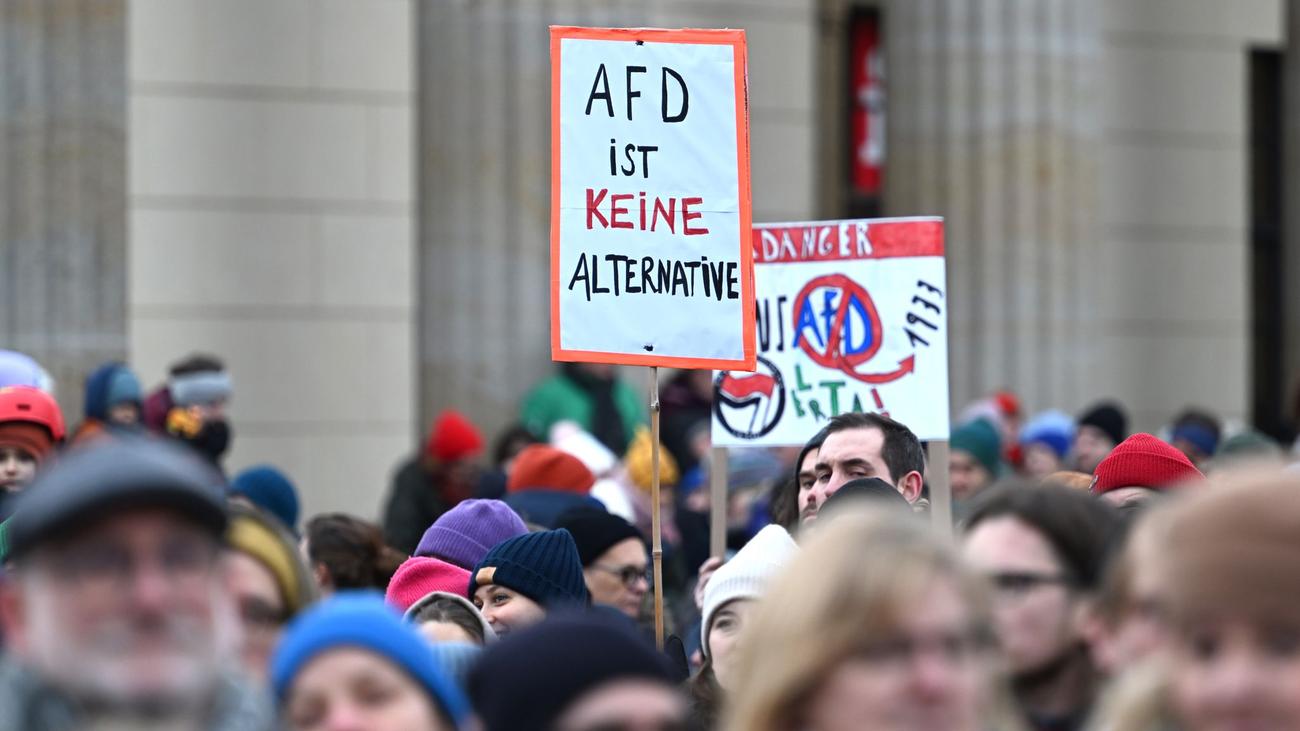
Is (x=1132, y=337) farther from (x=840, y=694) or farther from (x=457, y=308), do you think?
(x=840, y=694)

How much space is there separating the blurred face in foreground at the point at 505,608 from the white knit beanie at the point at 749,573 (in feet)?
1.44

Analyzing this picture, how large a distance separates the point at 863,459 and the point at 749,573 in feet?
3.37

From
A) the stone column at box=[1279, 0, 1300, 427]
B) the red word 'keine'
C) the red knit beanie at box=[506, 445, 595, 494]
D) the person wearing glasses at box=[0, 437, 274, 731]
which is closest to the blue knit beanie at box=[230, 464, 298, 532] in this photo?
the red knit beanie at box=[506, 445, 595, 494]

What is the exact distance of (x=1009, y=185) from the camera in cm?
1529

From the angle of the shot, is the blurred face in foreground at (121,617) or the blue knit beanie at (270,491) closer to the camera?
the blurred face in foreground at (121,617)

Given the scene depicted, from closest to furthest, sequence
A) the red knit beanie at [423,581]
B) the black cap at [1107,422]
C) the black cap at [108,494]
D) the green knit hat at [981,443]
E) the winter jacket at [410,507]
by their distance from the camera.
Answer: the black cap at [108,494]
the red knit beanie at [423,581]
the winter jacket at [410,507]
the green knit hat at [981,443]
the black cap at [1107,422]

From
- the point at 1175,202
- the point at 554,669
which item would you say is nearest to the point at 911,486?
the point at 554,669

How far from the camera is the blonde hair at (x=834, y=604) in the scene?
10.5 ft

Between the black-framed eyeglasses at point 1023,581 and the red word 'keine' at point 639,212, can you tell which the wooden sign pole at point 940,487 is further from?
the black-framed eyeglasses at point 1023,581

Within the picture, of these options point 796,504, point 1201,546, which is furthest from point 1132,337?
point 1201,546

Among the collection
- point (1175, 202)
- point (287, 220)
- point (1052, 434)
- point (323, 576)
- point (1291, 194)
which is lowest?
point (323, 576)

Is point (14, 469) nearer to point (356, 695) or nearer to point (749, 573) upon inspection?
point (749, 573)

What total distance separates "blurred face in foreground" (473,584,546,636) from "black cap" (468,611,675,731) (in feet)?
7.22

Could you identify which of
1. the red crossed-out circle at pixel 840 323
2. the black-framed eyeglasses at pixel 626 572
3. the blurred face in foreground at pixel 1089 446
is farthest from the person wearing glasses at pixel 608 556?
the blurred face in foreground at pixel 1089 446
